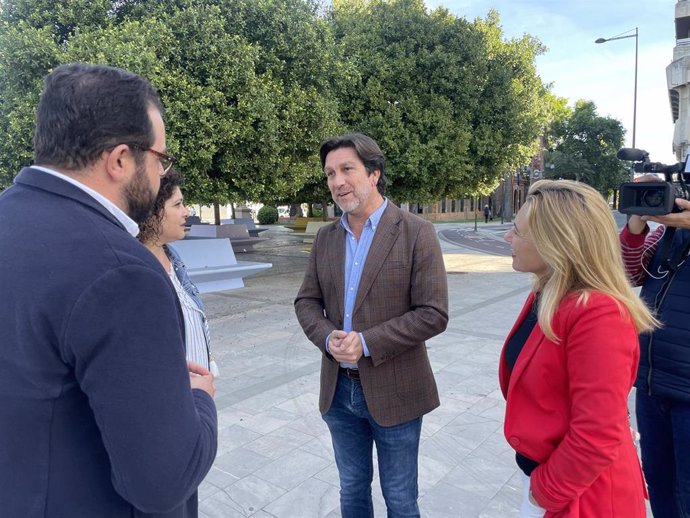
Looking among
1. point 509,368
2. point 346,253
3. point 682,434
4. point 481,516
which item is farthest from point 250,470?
point 682,434

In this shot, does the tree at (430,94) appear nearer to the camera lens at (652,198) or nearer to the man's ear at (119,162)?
the camera lens at (652,198)

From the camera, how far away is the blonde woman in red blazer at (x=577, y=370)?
4.78ft

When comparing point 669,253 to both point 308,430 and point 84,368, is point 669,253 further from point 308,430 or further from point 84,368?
point 308,430

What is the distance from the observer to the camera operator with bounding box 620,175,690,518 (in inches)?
80.1

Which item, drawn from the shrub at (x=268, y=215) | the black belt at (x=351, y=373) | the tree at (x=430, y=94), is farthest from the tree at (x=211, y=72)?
the shrub at (x=268, y=215)

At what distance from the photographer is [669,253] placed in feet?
7.09

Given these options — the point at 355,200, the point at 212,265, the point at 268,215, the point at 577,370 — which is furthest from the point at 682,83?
the point at 268,215

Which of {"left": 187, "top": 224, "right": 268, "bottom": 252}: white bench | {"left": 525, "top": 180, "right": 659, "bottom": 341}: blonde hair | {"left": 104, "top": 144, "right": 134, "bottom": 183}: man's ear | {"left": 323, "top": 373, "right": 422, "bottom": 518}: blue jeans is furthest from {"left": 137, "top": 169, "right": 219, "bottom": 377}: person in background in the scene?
{"left": 187, "top": 224, "right": 268, "bottom": 252}: white bench

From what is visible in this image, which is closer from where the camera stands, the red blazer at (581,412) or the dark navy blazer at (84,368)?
the dark navy blazer at (84,368)

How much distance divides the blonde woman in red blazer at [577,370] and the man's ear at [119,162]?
1.26m

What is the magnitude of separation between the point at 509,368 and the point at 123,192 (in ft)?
4.83

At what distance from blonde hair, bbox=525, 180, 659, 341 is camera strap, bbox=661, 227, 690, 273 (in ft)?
2.32

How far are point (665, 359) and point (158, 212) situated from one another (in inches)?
99.8

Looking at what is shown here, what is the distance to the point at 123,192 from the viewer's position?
45.5 inches
